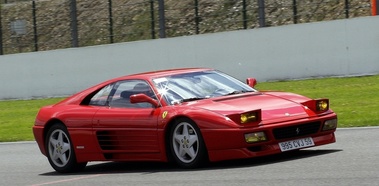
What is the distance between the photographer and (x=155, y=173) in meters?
11.0

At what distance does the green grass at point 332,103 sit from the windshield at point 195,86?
3.67 metres

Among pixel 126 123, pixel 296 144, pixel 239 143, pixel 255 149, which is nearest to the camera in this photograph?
pixel 239 143

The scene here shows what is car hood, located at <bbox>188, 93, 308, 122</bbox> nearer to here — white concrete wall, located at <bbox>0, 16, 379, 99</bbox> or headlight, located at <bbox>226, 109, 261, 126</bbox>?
headlight, located at <bbox>226, 109, 261, 126</bbox>

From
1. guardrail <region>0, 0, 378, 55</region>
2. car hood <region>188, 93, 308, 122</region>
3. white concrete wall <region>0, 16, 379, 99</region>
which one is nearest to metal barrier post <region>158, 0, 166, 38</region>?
guardrail <region>0, 0, 378, 55</region>

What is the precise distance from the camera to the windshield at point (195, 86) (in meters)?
11.4

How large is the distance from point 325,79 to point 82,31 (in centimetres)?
905

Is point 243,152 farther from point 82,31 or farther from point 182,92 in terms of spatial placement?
point 82,31

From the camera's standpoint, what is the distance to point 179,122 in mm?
10828

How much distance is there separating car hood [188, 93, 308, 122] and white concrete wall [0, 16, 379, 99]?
44.1 feet

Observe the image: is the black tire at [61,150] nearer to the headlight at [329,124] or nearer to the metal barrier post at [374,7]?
the headlight at [329,124]

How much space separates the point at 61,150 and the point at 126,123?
1.26 m

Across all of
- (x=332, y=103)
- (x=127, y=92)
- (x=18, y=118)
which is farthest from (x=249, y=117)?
(x=18, y=118)

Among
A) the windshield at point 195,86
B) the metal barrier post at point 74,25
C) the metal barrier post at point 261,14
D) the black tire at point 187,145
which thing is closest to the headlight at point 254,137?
the black tire at point 187,145

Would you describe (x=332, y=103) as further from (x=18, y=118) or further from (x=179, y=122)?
A: (x=179, y=122)
